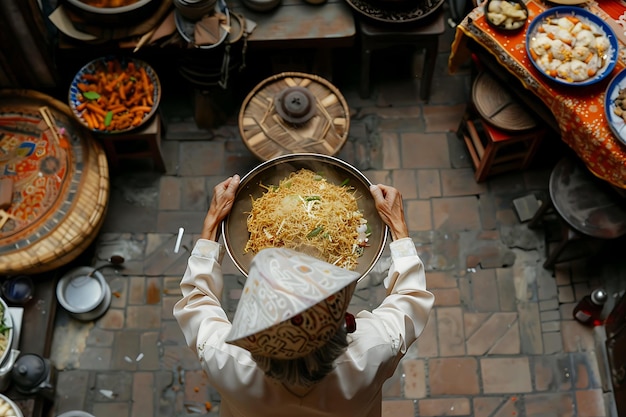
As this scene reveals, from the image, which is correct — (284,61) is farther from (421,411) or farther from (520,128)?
(421,411)

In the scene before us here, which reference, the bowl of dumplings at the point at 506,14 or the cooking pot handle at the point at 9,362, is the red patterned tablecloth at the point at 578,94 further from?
the cooking pot handle at the point at 9,362

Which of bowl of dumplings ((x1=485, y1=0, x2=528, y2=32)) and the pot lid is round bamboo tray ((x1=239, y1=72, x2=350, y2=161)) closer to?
bowl of dumplings ((x1=485, y1=0, x2=528, y2=32))

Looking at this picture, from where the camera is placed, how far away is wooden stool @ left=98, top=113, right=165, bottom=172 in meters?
5.12

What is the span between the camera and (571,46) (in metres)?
4.70

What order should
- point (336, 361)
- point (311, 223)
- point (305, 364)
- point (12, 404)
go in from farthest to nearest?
point (12, 404) → point (311, 223) → point (336, 361) → point (305, 364)

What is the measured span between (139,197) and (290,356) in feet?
11.3

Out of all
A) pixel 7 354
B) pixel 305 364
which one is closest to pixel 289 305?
pixel 305 364

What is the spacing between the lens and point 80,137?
521cm

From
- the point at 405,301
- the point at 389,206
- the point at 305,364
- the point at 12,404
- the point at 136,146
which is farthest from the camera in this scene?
the point at 136,146

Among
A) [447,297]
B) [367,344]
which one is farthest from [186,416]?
[367,344]

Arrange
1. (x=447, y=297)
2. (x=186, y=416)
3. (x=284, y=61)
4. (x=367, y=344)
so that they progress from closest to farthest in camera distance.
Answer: (x=367, y=344) → (x=186, y=416) → (x=447, y=297) → (x=284, y=61)

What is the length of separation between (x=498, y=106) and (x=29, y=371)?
3716 millimetres

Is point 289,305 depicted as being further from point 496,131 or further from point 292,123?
point 496,131

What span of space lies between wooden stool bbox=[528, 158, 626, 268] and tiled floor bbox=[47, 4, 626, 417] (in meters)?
0.51
